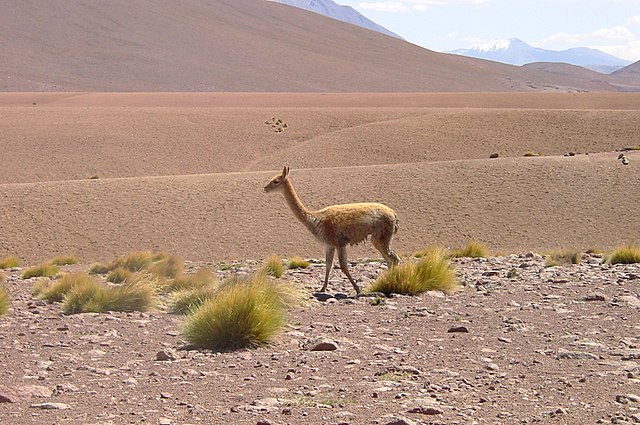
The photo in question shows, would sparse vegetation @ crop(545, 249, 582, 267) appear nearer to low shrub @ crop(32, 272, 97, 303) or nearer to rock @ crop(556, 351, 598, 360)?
low shrub @ crop(32, 272, 97, 303)

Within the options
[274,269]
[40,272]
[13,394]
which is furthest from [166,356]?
[40,272]

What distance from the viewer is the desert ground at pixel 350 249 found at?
7621 mm

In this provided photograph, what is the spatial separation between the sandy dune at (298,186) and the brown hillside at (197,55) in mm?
61467

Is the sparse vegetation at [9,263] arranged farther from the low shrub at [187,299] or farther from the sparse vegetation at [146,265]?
the low shrub at [187,299]

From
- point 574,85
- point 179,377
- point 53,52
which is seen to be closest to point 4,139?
point 179,377

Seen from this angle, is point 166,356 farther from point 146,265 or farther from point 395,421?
point 146,265

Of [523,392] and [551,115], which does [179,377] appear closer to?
[523,392]

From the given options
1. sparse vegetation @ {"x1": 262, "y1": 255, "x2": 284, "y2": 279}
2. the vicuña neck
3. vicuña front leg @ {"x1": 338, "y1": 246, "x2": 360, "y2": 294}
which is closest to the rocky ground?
vicuña front leg @ {"x1": 338, "y1": 246, "x2": 360, "y2": 294}

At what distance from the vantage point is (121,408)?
24.2ft

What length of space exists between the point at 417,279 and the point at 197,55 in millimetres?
120635

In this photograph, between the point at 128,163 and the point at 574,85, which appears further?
the point at 574,85

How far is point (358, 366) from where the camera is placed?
339 inches

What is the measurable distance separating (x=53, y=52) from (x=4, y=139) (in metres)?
78.5

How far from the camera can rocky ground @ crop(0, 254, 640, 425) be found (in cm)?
714
